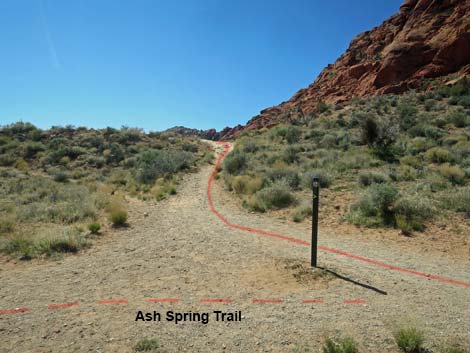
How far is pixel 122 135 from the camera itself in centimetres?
2939

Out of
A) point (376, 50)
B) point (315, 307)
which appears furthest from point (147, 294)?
point (376, 50)

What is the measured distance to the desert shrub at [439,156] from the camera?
1303 cm

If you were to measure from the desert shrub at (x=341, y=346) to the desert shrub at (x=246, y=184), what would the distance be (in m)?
9.37

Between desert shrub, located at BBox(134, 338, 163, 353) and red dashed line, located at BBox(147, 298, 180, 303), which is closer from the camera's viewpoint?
desert shrub, located at BBox(134, 338, 163, 353)

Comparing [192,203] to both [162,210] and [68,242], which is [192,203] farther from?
[68,242]

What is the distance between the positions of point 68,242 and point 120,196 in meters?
5.52

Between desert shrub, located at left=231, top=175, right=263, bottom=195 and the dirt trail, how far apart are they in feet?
15.3

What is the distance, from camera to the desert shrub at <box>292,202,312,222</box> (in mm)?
9648

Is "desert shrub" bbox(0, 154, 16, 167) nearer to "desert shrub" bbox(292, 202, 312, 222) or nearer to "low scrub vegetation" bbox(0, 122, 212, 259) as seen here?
"low scrub vegetation" bbox(0, 122, 212, 259)

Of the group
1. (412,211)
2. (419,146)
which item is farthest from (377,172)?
(419,146)

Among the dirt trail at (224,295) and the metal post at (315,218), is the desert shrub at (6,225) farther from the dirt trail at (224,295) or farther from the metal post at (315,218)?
the metal post at (315,218)

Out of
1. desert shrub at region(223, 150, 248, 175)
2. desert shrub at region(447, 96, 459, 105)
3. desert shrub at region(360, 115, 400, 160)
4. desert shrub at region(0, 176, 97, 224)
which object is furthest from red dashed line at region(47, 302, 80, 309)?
desert shrub at region(447, 96, 459, 105)

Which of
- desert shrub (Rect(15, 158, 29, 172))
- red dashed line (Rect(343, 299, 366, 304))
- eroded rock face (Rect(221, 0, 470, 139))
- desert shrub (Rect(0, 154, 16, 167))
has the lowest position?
red dashed line (Rect(343, 299, 366, 304))

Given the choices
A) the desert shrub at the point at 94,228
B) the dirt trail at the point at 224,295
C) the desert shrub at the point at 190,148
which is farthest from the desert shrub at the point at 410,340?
the desert shrub at the point at 190,148
